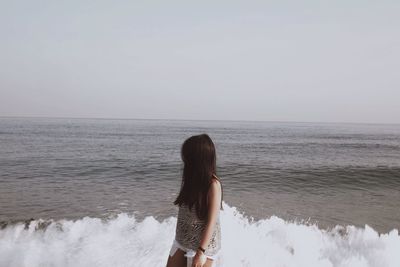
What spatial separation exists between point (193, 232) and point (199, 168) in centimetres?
58

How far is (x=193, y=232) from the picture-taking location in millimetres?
2961

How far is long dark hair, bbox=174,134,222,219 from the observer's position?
278 centimetres

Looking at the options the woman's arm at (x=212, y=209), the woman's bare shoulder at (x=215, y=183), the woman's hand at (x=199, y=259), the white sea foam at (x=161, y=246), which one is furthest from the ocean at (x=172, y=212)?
the woman's bare shoulder at (x=215, y=183)

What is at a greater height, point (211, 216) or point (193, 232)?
point (211, 216)

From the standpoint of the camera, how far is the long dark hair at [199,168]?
9.11 ft

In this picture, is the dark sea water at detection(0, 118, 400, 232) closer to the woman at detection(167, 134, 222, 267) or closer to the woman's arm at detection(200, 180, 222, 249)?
the woman at detection(167, 134, 222, 267)

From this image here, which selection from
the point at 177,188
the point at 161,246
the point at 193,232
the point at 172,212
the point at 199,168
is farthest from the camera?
the point at 177,188

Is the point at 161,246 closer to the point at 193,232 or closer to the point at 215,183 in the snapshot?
the point at 193,232

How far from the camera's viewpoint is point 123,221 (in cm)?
861

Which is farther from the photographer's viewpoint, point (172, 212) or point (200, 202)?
point (172, 212)

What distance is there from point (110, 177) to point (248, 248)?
43.3ft

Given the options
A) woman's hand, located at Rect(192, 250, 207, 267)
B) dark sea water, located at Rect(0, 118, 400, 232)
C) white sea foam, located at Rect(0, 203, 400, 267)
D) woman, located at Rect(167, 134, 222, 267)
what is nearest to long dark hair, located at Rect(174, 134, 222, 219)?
woman, located at Rect(167, 134, 222, 267)

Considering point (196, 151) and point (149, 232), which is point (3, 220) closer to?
point (149, 232)

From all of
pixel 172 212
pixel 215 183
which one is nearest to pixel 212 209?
pixel 215 183
